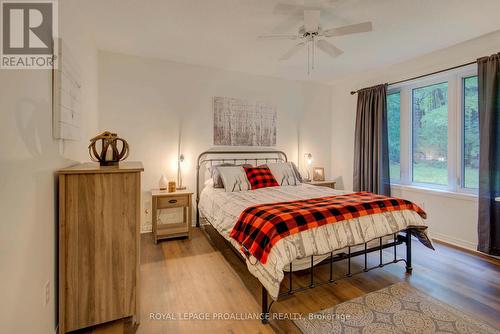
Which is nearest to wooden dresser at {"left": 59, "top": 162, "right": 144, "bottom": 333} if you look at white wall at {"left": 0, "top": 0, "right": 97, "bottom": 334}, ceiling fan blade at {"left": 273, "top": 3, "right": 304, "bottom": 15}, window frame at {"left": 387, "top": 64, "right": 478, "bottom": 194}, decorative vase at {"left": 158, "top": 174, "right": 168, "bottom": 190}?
white wall at {"left": 0, "top": 0, "right": 97, "bottom": 334}

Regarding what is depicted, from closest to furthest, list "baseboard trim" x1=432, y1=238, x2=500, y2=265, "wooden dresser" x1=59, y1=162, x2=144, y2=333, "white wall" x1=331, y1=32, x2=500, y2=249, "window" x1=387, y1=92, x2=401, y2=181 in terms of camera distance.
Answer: "wooden dresser" x1=59, y1=162, x2=144, y2=333
"baseboard trim" x1=432, y1=238, x2=500, y2=265
"white wall" x1=331, y1=32, x2=500, y2=249
"window" x1=387, y1=92, x2=401, y2=181

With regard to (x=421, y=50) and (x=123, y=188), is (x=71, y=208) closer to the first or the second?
(x=123, y=188)

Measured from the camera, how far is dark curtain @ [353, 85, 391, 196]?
154 inches

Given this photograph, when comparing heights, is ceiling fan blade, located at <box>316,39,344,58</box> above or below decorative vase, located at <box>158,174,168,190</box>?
above

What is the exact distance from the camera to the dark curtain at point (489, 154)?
2752 mm

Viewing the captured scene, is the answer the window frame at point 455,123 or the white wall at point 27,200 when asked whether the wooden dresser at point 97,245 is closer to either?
the white wall at point 27,200

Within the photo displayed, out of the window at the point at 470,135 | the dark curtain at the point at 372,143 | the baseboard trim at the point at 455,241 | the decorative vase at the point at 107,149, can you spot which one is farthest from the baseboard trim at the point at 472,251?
the decorative vase at the point at 107,149

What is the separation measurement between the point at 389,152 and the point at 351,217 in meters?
2.51

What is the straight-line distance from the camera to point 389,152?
4.09 meters

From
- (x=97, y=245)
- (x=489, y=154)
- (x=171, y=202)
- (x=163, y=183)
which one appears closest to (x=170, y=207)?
(x=171, y=202)

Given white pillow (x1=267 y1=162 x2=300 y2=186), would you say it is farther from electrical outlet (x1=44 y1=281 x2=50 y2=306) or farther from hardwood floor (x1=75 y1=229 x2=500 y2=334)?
electrical outlet (x1=44 y1=281 x2=50 y2=306)

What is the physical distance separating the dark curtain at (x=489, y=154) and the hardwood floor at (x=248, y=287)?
10.1 inches

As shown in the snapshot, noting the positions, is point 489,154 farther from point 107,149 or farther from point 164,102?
point 164,102

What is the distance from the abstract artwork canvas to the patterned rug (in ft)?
9.32
